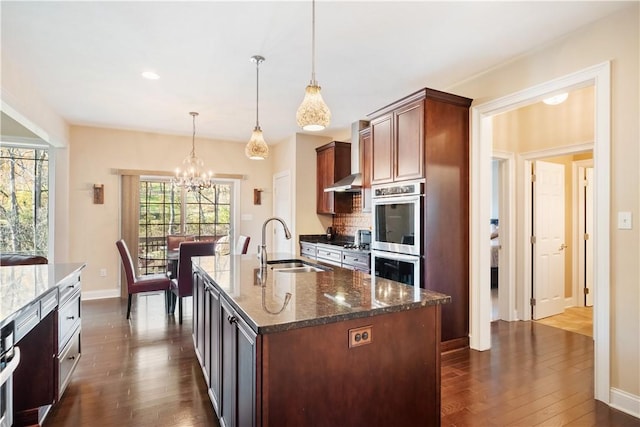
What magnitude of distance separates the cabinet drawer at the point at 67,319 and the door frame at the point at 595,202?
3.34m

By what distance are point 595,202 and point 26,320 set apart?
3505 mm

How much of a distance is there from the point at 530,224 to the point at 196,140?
5.32 m

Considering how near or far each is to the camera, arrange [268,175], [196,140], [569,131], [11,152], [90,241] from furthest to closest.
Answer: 1. [268,175]
2. [196,140]
3. [90,241]
4. [11,152]
5. [569,131]

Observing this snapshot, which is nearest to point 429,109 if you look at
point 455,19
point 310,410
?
point 455,19

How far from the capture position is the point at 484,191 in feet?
10.7

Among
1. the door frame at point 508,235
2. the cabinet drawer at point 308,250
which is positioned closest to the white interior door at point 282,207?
the cabinet drawer at point 308,250

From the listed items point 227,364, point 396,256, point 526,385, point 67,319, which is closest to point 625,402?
point 526,385

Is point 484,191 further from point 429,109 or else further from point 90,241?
point 90,241

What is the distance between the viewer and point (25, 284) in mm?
2057

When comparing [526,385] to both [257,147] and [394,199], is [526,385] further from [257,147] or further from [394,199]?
[257,147]

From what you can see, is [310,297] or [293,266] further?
[293,266]

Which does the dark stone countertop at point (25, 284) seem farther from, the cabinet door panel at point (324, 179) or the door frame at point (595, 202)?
the cabinet door panel at point (324, 179)

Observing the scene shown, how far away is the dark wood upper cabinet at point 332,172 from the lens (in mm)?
5375

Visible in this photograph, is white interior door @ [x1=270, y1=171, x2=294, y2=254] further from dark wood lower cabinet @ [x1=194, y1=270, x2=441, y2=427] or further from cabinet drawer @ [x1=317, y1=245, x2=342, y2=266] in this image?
dark wood lower cabinet @ [x1=194, y1=270, x2=441, y2=427]
